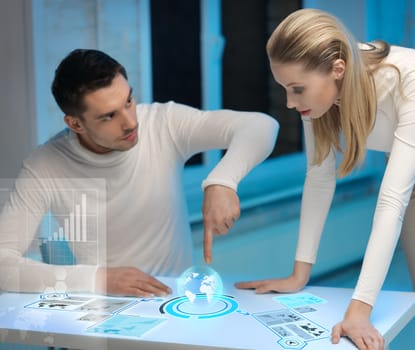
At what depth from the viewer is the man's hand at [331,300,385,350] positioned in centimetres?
119

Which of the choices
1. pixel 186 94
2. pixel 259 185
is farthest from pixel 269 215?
pixel 186 94

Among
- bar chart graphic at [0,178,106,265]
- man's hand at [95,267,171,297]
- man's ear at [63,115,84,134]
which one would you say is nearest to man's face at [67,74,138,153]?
man's ear at [63,115,84,134]

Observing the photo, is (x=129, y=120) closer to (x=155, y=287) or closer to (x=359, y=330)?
(x=155, y=287)

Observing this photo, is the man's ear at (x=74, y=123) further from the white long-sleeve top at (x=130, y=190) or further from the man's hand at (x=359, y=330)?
the man's hand at (x=359, y=330)

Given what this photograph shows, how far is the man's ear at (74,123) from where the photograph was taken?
1.68 m

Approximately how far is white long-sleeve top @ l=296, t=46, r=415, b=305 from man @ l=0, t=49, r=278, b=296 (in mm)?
154

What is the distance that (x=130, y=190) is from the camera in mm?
1719

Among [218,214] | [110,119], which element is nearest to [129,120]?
[110,119]

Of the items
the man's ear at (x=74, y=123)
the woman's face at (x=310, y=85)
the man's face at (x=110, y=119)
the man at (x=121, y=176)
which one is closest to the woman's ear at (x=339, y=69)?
the woman's face at (x=310, y=85)

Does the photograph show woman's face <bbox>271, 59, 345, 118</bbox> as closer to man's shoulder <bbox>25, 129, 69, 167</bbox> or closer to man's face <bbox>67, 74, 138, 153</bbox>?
man's face <bbox>67, 74, 138, 153</bbox>

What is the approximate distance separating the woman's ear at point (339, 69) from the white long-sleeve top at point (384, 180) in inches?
3.0

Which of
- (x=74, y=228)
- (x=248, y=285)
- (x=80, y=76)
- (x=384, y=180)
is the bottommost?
(x=248, y=285)

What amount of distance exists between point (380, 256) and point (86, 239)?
561 mm

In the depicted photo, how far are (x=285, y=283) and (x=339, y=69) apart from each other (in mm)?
417
